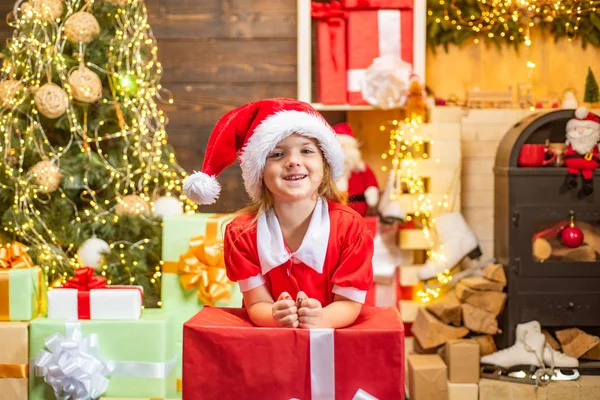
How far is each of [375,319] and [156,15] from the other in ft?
8.47

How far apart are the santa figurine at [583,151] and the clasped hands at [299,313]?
5.79 feet

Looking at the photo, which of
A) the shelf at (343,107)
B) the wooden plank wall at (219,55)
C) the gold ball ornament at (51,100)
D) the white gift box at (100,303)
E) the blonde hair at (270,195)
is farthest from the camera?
the wooden plank wall at (219,55)

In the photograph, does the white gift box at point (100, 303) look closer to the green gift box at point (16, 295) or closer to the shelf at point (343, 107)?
the green gift box at point (16, 295)

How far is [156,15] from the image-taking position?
3.87m

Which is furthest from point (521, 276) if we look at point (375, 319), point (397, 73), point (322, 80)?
point (375, 319)

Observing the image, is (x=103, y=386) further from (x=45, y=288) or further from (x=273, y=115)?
(x=273, y=115)

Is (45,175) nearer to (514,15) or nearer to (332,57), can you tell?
(332,57)

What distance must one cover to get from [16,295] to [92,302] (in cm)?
28

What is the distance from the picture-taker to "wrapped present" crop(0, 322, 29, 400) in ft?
9.02

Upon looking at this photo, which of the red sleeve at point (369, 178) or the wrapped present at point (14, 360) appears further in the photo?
the red sleeve at point (369, 178)

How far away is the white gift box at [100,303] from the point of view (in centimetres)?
274

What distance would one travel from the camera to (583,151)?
312 cm

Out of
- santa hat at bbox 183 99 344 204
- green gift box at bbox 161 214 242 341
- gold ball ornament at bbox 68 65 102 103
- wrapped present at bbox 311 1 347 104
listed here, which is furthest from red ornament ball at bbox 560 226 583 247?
gold ball ornament at bbox 68 65 102 103

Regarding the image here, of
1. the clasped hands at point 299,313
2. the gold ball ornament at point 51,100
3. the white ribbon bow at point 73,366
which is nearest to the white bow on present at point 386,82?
the gold ball ornament at point 51,100
